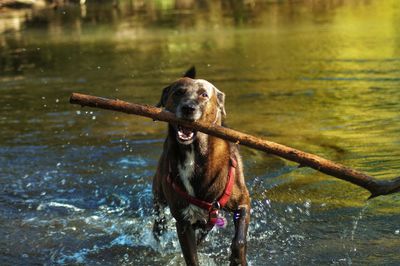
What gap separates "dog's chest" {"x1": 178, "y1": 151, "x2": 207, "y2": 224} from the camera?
16.9 feet

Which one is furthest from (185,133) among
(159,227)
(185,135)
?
(159,227)

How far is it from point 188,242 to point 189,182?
1.63ft

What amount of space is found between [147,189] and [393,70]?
790cm

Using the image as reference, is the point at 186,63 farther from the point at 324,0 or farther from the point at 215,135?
the point at 324,0

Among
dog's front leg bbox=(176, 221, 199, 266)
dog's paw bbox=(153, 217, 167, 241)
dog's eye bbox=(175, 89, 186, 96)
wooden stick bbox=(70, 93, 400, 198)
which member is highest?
dog's eye bbox=(175, 89, 186, 96)

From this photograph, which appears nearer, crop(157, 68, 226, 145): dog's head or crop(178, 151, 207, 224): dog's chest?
crop(157, 68, 226, 145): dog's head

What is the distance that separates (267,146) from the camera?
4.66 m

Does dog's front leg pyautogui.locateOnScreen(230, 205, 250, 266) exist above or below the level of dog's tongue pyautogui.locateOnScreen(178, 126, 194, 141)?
below

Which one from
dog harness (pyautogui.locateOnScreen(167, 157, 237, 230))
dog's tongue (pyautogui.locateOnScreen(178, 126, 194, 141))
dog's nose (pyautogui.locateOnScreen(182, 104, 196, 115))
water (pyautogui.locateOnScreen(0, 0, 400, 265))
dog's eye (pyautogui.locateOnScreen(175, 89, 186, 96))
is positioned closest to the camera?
dog's nose (pyautogui.locateOnScreen(182, 104, 196, 115))

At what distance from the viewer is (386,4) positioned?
29.2 m

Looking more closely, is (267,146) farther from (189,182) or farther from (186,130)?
(189,182)

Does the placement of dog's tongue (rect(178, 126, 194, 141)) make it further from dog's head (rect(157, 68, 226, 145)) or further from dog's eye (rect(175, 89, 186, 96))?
dog's eye (rect(175, 89, 186, 96))

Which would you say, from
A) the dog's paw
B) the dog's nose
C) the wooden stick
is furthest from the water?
Answer: the dog's nose

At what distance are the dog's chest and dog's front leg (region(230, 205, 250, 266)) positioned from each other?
289 millimetres
